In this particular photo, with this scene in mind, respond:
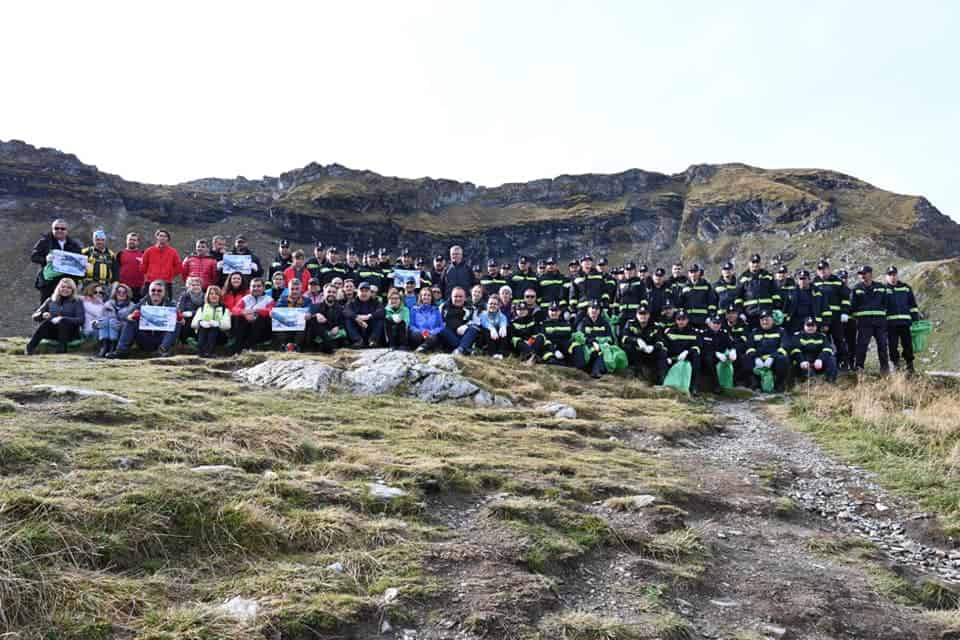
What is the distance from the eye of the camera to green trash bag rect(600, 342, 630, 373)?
16203mm

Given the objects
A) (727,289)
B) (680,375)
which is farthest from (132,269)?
(727,289)

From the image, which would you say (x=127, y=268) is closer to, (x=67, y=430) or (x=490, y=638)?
(x=67, y=430)

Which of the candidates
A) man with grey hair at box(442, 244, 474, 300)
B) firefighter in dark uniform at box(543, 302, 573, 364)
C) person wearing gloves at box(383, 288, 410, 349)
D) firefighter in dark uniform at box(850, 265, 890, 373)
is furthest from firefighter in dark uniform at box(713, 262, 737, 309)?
person wearing gloves at box(383, 288, 410, 349)

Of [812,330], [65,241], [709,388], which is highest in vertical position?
[65,241]

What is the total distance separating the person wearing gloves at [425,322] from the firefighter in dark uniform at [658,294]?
241 inches

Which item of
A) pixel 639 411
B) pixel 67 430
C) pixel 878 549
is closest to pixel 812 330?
pixel 639 411

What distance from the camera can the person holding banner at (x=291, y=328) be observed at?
1502cm

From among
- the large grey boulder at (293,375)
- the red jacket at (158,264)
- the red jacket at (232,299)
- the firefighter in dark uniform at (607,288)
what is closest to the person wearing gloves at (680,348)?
the firefighter in dark uniform at (607,288)

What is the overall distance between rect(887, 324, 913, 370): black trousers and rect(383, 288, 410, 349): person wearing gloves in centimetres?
1406

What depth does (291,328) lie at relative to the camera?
591 inches

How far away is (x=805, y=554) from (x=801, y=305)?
529 inches

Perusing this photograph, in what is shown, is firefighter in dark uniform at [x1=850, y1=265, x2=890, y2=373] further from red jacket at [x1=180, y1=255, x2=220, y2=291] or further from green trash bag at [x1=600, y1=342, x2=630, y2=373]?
red jacket at [x1=180, y1=255, x2=220, y2=291]

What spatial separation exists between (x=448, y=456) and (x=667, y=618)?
3.72 metres

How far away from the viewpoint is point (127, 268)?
53.3ft
